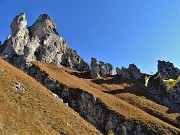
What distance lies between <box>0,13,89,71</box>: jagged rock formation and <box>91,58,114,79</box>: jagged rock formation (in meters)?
7.64

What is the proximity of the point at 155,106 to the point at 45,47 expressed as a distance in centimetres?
5763

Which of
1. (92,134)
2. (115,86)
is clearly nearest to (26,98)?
(92,134)

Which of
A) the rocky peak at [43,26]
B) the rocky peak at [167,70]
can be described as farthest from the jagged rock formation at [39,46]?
the rocky peak at [167,70]

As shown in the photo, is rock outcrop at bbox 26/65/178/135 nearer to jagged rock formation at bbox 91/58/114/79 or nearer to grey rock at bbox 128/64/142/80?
jagged rock formation at bbox 91/58/114/79

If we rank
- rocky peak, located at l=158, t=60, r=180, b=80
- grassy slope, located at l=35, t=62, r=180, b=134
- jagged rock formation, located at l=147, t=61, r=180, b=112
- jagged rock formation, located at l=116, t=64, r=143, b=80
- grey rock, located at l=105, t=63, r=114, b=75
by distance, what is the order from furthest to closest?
grey rock, located at l=105, t=63, r=114, b=75 < jagged rock formation, located at l=116, t=64, r=143, b=80 < rocky peak, located at l=158, t=60, r=180, b=80 < jagged rock formation, located at l=147, t=61, r=180, b=112 < grassy slope, located at l=35, t=62, r=180, b=134

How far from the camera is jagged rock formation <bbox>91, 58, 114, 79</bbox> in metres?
123

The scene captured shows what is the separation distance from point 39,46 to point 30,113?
80719 millimetres

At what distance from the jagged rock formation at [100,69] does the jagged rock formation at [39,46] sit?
7.64m

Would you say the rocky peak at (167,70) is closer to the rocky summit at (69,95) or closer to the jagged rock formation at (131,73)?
the rocky summit at (69,95)

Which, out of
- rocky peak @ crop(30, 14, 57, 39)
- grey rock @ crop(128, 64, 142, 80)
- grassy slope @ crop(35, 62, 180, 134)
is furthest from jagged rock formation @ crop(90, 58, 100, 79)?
rocky peak @ crop(30, 14, 57, 39)

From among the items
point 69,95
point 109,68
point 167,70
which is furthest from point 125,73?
point 69,95

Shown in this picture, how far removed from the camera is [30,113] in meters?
50.1

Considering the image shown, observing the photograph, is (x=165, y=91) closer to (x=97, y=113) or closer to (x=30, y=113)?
(x=97, y=113)

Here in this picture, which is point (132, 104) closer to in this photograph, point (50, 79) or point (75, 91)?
point (75, 91)
